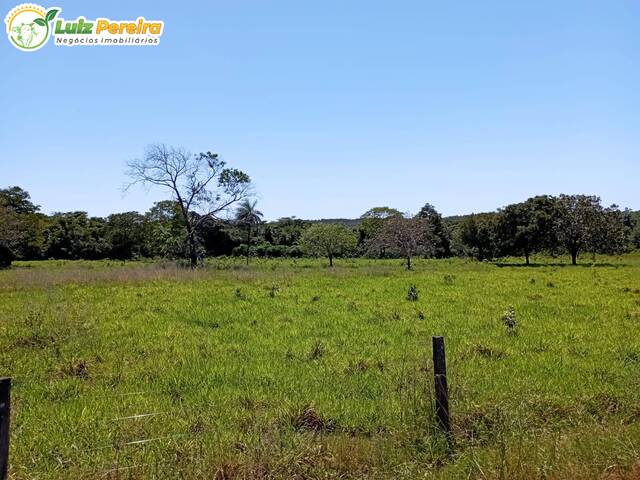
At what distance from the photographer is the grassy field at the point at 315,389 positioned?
432cm

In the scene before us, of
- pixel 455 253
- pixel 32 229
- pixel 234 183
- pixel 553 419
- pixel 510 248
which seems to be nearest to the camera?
pixel 553 419

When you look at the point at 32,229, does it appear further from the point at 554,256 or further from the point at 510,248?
the point at 554,256

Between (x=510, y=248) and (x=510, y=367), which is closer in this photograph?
(x=510, y=367)

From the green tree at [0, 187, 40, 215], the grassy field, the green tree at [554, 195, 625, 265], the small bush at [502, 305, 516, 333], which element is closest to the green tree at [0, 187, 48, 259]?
the green tree at [0, 187, 40, 215]

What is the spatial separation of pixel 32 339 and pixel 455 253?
72.0m

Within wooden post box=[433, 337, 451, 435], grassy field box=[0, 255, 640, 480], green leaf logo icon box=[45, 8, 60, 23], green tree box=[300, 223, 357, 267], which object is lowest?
grassy field box=[0, 255, 640, 480]

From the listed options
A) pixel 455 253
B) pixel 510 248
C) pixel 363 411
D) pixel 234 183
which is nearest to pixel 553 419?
pixel 363 411

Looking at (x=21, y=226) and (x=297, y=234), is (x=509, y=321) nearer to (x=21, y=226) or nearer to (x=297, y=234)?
(x=21, y=226)

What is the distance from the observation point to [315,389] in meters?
6.87

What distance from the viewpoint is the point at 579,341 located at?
997 centimetres

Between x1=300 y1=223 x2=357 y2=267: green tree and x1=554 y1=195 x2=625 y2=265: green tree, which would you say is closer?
x1=554 y1=195 x2=625 y2=265: green tree

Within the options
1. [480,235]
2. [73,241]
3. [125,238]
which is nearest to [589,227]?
[480,235]

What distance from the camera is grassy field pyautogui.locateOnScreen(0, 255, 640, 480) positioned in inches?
170

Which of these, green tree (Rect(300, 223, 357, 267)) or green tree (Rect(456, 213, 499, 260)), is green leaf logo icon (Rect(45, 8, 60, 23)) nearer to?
green tree (Rect(300, 223, 357, 267))
